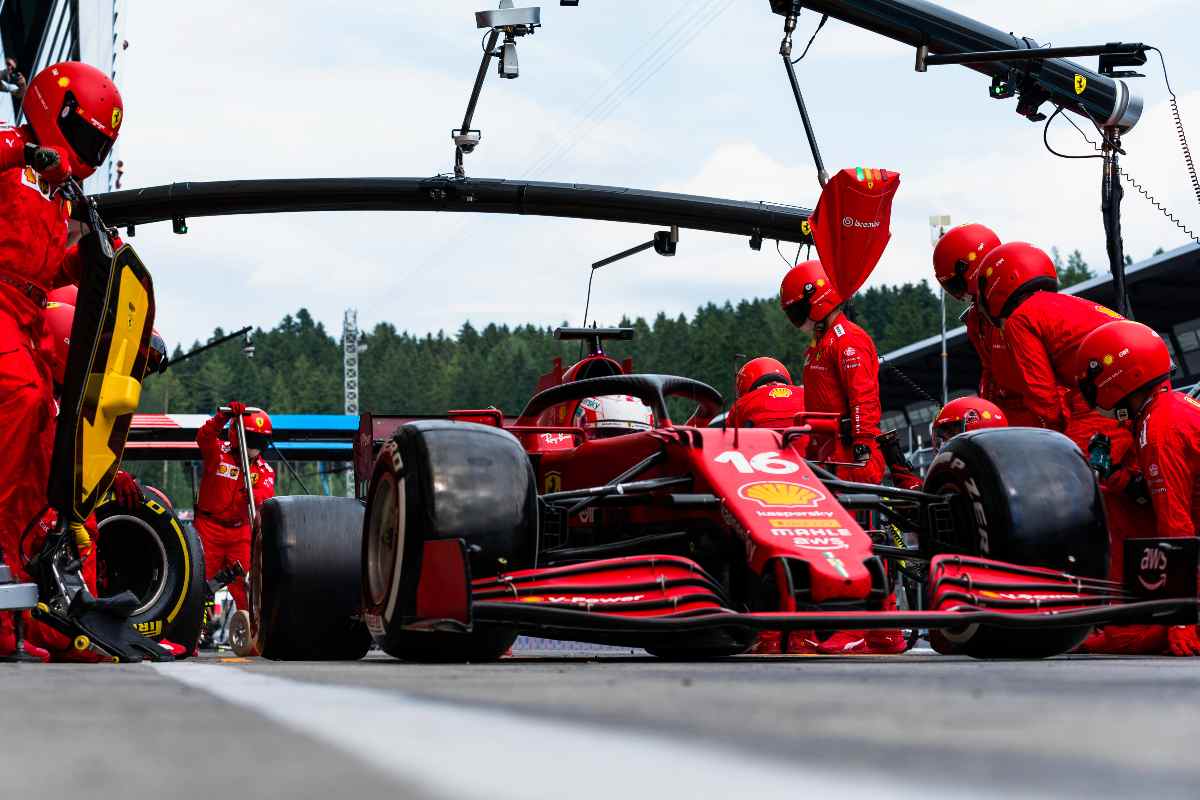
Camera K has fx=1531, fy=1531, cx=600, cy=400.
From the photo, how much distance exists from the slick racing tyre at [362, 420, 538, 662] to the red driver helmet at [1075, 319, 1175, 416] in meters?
3.24

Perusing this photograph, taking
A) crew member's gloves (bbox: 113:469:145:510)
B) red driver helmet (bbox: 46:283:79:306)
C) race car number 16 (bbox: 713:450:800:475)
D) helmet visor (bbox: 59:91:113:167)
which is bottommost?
crew member's gloves (bbox: 113:469:145:510)

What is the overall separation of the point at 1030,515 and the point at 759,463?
0.94 m

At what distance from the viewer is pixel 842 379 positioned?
353 inches

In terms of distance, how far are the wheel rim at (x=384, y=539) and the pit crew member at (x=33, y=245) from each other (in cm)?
148

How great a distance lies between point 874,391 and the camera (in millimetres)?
8914

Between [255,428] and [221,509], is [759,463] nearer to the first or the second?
[221,509]

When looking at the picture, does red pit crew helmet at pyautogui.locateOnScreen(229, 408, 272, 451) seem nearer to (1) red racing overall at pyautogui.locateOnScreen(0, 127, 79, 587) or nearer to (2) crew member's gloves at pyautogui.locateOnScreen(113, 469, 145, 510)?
(2) crew member's gloves at pyautogui.locateOnScreen(113, 469, 145, 510)

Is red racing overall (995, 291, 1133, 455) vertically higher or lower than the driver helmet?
higher

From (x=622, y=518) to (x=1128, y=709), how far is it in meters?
3.41

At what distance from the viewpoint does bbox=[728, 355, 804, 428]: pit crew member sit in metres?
9.57

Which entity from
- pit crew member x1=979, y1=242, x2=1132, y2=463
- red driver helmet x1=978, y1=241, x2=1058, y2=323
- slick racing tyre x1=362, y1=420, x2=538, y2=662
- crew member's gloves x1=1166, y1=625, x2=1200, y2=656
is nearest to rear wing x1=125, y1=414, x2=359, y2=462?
red driver helmet x1=978, y1=241, x2=1058, y2=323

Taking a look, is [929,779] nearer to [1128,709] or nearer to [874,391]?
[1128,709]

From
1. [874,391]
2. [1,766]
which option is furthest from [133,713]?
[874,391]

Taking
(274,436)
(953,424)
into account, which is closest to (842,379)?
(953,424)
